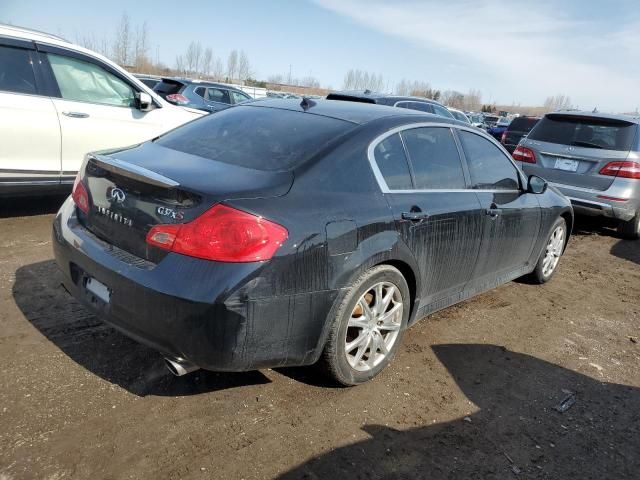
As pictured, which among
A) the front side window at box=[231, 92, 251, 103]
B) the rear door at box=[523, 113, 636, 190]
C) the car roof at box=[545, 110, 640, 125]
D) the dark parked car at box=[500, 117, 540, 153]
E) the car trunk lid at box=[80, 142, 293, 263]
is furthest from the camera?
the front side window at box=[231, 92, 251, 103]

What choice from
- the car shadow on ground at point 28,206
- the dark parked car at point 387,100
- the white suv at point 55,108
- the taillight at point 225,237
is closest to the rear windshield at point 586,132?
the dark parked car at point 387,100

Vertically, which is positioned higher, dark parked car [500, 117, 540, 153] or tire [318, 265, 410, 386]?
dark parked car [500, 117, 540, 153]

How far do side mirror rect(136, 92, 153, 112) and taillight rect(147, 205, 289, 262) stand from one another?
162 inches

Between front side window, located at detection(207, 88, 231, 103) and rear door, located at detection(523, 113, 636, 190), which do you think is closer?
rear door, located at detection(523, 113, 636, 190)

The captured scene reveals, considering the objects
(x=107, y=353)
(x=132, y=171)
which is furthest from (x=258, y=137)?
(x=107, y=353)

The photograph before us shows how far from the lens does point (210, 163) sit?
280 cm

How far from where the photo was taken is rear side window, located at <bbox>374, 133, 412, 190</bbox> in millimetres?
3074

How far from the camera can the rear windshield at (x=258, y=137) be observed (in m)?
2.85

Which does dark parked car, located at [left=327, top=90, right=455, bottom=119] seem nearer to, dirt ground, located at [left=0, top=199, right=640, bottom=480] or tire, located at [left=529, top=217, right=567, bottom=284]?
tire, located at [left=529, top=217, right=567, bottom=284]

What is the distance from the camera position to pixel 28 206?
6070 mm

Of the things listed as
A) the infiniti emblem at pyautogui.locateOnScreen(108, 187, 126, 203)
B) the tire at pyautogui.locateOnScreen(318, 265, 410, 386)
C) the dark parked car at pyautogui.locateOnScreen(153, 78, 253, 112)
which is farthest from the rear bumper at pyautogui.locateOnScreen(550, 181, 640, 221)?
the dark parked car at pyautogui.locateOnScreen(153, 78, 253, 112)

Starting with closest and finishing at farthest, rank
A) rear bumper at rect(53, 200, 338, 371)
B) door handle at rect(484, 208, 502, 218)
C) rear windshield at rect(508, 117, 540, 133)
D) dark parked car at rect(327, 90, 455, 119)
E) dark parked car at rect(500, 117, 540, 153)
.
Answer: rear bumper at rect(53, 200, 338, 371) → door handle at rect(484, 208, 502, 218) → dark parked car at rect(327, 90, 455, 119) → dark parked car at rect(500, 117, 540, 153) → rear windshield at rect(508, 117, 540, 133)

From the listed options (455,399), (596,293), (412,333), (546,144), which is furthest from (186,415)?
(546,144)

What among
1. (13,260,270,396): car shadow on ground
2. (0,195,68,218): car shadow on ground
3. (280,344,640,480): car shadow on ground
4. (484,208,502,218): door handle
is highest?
(484,208,502,218): door handle
